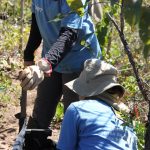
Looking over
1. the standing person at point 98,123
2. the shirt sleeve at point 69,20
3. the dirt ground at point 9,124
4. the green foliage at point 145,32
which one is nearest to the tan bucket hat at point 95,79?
the standing person at point 98,123

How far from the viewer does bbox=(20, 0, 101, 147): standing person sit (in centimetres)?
251

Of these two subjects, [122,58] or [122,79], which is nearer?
[122,79]

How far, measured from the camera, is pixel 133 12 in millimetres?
873

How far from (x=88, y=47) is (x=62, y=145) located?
34.2 inches

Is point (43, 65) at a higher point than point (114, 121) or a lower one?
higher

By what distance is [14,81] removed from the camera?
6.02 metres

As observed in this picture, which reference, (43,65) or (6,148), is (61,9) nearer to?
(43,65)

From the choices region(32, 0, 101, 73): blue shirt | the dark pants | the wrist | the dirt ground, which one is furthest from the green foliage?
the dirt ground

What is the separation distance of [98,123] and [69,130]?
172 millimetres

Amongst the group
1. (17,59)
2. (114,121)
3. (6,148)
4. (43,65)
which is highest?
(43,65)

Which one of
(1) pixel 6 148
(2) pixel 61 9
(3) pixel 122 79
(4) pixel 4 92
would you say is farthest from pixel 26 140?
(3) pixel 122 79

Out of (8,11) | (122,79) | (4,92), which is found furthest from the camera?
(8,11)

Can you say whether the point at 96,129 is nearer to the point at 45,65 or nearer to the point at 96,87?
the point at 96,87

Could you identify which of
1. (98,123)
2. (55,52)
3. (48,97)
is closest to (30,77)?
(55,52)
